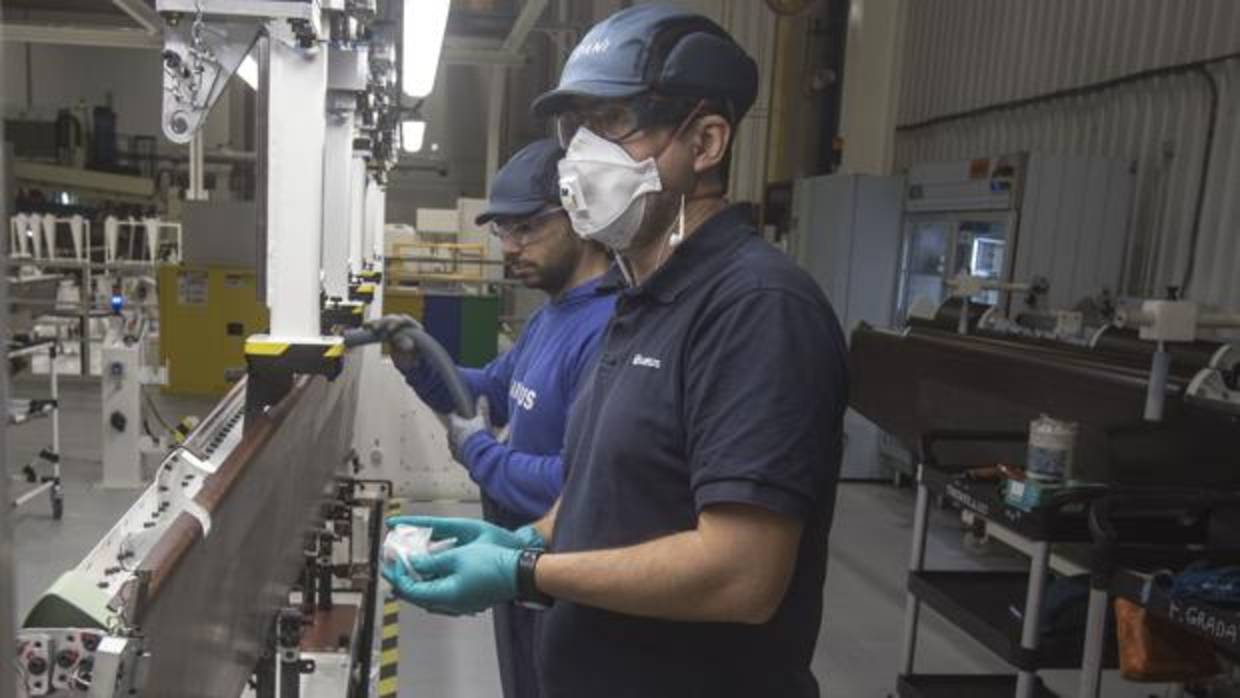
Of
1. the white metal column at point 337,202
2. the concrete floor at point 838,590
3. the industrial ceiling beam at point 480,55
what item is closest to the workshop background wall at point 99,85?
the industrial ceiling beam at point 480,55

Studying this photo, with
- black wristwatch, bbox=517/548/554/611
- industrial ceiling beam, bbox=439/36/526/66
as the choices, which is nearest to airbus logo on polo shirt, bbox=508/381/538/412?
black wristwatch, bbox=517/548/554/611

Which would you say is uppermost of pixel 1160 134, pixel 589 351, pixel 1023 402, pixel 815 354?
pixel 1160 134

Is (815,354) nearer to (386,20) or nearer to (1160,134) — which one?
(386,20)

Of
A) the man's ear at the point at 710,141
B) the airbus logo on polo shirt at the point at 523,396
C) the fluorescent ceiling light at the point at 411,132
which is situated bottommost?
the airbus logo on polo shirt at the point at 523,396

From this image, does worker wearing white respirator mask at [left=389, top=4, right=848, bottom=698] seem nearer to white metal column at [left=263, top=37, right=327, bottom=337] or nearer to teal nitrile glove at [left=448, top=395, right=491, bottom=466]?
teal nitrile glove at [left=448, top=395, right=491, bottom=466]

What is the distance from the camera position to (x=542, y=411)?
2264 mm

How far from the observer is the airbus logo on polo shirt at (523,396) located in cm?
229

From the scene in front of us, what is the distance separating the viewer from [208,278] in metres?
7.68

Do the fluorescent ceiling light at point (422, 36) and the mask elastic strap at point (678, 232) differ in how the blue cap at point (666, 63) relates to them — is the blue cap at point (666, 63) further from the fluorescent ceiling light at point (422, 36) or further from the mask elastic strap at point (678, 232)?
the fluorescent ceiling light at point (422, 36)

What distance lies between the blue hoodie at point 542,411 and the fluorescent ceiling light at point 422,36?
1269 millimetres

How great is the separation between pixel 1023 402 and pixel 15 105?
55.6 feet

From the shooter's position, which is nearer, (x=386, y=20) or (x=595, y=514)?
(x=595, y=514)

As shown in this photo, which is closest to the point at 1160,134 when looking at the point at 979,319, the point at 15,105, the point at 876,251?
the point at 979,319

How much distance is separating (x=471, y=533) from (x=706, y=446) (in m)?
0.67
